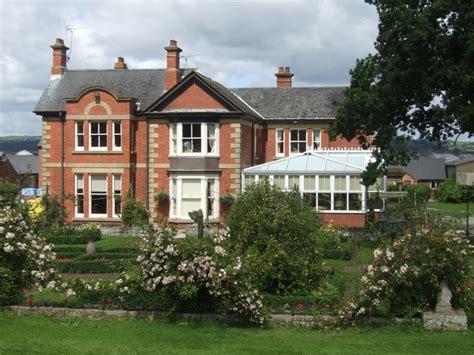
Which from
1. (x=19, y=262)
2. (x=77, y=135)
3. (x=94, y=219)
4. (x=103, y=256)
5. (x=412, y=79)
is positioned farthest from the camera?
(x=77, y=135)

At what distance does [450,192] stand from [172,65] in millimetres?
44806

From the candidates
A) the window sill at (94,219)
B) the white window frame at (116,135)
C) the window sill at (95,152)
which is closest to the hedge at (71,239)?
the window sill at (94,219)

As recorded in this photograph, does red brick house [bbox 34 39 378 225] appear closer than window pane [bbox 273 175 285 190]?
No

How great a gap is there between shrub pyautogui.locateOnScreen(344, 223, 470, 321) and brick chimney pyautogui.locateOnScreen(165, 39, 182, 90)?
87.1ft

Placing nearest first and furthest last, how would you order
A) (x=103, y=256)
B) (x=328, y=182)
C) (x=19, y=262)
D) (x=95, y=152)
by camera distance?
(x=19, y=262)
(x=103, y=256)
(x=328, y=182)
(x=95, y=152)

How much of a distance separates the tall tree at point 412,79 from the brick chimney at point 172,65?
12500 millimetres

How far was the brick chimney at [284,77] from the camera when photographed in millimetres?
43625

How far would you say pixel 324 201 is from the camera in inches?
1330

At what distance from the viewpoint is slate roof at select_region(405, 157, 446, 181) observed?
302 feet

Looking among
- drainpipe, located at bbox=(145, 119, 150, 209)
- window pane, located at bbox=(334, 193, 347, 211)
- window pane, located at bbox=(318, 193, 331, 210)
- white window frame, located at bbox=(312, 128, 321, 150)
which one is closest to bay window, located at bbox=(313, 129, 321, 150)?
white window frame, located at bbox=(312, 128, 321, 150)

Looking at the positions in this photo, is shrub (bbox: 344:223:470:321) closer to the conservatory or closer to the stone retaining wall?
the stone retaining wall

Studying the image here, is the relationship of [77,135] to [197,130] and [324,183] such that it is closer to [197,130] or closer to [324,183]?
[197,130]

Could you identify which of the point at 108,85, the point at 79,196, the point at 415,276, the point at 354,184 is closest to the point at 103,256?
the point at 415,276

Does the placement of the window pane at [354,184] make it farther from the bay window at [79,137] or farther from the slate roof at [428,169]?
the slate roof at [428,169]
